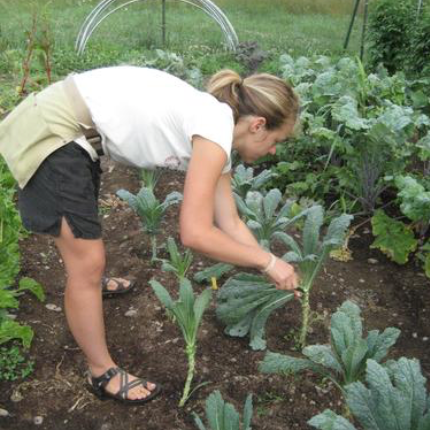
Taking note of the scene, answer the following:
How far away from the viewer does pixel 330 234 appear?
8.52ft

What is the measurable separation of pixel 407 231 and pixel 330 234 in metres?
1.08

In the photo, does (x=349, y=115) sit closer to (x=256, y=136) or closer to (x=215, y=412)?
(x=256, y=136)

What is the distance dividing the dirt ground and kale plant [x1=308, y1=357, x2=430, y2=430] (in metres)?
0.64

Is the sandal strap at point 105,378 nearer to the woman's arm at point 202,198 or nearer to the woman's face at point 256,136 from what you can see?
the woman's arm at point 202,198

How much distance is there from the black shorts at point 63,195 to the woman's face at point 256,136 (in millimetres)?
543

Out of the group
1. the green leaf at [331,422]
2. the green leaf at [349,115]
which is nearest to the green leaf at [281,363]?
the green leaf at [331,422]

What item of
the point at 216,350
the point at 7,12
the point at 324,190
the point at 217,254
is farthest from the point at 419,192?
the point at 7,12

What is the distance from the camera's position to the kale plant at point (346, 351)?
6.84ft

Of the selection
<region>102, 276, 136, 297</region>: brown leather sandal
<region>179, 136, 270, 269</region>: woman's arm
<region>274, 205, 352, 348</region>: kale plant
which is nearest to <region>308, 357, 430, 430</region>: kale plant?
<region>179, 136, 270, 269</region>: woman's arm

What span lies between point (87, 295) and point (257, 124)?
0.89 metres

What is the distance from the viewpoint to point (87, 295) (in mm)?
2256

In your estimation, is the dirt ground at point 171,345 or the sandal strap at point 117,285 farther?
the sandal strap at point 117,285

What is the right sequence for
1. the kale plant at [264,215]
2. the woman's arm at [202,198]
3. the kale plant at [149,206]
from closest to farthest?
the woman's arm at [202,198]
the kale plant at [264,215]
the kale plant at [149,206]

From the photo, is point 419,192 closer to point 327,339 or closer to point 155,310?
point 327,339
